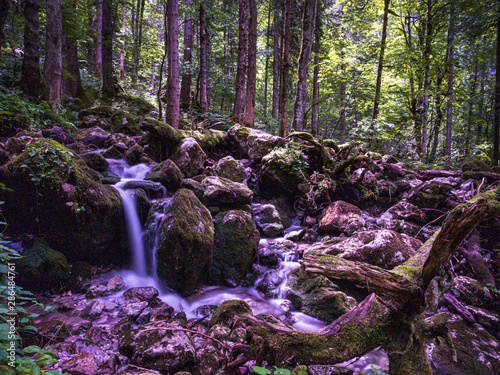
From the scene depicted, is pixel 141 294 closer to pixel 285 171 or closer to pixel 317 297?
pixel 317 297

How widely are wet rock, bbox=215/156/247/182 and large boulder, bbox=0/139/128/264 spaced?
3.34m

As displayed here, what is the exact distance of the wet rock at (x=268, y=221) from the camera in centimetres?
746

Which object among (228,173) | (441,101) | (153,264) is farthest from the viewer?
(441,101)

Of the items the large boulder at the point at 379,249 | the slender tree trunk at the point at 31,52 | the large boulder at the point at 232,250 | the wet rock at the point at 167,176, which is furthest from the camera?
the slender tree trunk at the point at 31,52

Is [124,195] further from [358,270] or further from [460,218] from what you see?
[460,218]

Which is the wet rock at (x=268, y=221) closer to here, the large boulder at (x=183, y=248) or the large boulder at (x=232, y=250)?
the large boulder at (x=232, y=250)

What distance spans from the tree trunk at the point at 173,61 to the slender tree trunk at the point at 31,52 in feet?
11.7

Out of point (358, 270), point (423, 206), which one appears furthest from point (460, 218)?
point (423, 206)

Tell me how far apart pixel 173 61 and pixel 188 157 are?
3.44 m

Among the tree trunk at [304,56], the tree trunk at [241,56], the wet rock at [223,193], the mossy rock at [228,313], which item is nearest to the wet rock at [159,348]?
the mossy rock at [228,313]

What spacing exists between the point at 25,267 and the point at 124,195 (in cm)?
228

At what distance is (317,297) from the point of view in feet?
15.3

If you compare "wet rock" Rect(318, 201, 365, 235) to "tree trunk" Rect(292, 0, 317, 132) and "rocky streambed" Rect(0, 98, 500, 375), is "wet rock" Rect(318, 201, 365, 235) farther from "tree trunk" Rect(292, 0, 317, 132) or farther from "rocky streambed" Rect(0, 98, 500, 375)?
"tree trunk" Rect(292, 0, 317, 132)

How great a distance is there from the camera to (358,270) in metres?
3.02
